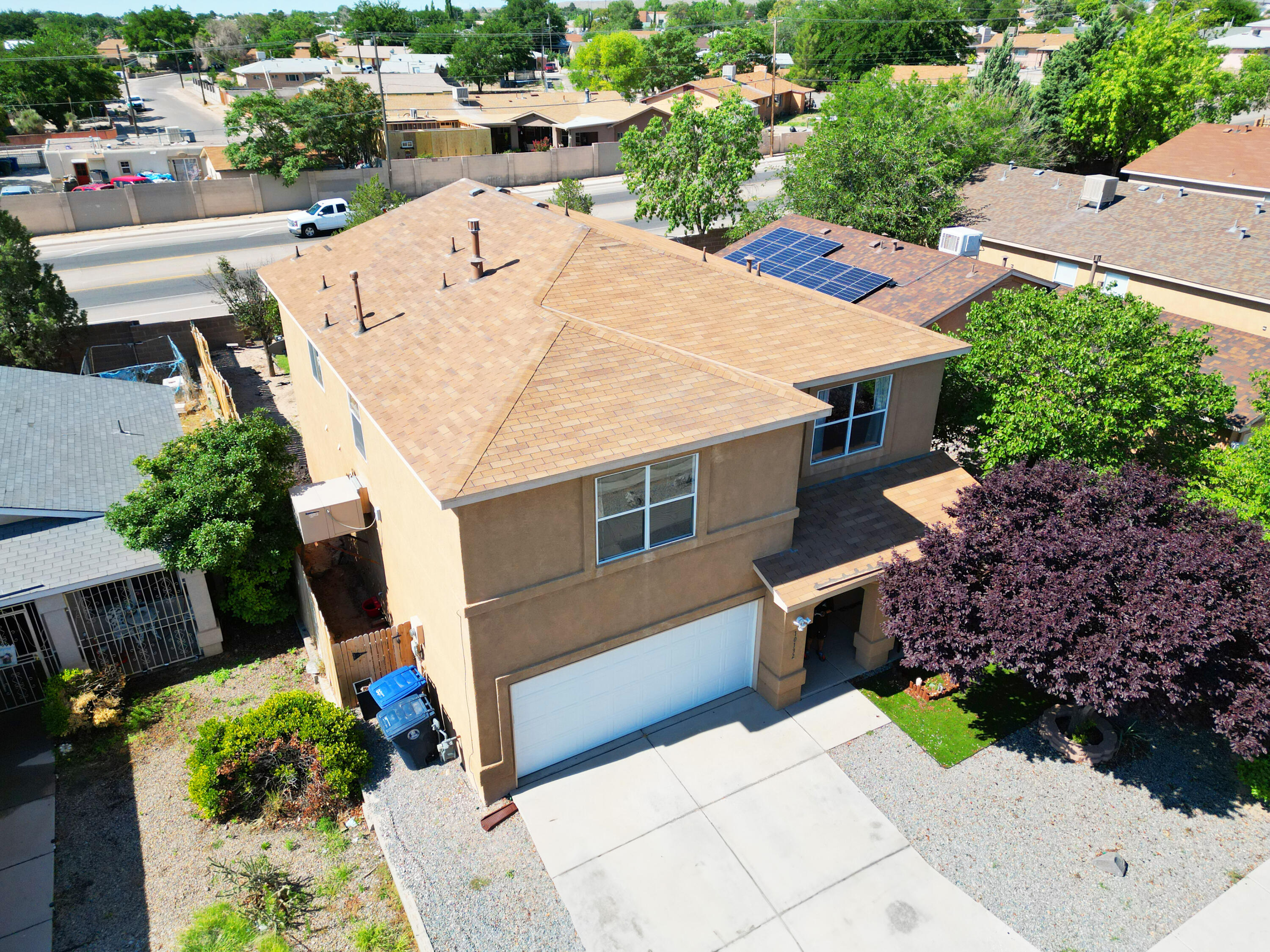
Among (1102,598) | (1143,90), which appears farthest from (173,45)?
(1102,598)

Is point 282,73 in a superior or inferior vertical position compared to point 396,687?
superior

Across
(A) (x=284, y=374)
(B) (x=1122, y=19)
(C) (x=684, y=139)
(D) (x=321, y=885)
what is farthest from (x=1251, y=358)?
(B) (x=1122, y=19)

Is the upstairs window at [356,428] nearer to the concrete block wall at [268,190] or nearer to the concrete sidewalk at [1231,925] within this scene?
the concrete sidewalk at [1231,925]

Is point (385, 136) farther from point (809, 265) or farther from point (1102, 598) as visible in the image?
point (1102, 598)

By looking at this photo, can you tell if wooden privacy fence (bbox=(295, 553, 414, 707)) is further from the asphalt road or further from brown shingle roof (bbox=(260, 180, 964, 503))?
the asphalt road

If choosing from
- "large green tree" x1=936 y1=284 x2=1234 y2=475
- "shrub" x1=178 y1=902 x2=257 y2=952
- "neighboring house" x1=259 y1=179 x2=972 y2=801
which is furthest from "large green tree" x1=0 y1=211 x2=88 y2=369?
"large green tree" x1=936 y1=284 x2=1234 y2=475
